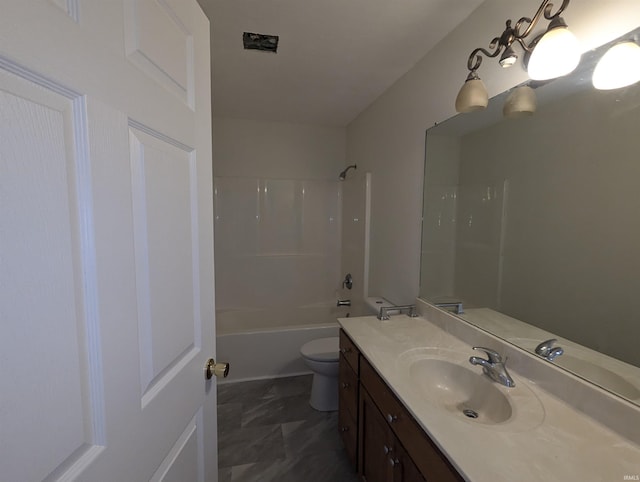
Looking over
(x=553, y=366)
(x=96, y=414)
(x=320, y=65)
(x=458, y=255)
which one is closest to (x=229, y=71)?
(x=320, y=65)

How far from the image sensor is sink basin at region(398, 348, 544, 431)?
0.88 m

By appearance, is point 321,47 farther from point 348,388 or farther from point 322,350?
point 322,350

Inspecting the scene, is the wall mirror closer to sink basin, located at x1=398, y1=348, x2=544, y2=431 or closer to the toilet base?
sink basin, located at x1=398, y1=348, x2=544, y2=431

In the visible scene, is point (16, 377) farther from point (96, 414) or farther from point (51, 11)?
point (51, 11)

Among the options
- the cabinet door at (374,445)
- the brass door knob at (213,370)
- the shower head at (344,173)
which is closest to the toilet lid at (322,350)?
the cabinet door at (374,445)

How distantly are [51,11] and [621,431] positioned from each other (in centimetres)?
148

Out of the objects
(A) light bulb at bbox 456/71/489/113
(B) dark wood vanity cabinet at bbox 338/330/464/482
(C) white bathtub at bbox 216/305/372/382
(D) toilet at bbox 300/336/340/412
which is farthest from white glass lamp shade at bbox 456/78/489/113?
(D) toilet at bbox 300/336/340/412

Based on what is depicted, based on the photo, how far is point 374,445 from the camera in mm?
1263

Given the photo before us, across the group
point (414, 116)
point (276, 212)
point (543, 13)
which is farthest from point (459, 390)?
point (276, 212)

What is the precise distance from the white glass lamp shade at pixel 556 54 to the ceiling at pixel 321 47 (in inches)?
22.0

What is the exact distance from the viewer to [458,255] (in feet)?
5.12

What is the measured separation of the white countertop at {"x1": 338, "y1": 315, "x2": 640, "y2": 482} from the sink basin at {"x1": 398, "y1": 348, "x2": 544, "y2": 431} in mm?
15

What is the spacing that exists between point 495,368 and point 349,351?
2.29ft

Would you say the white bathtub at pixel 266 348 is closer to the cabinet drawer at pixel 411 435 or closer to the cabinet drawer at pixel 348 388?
the cabinet drawer at pixel 348 388
